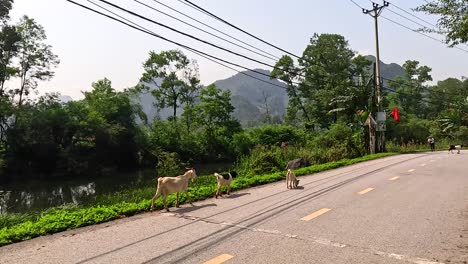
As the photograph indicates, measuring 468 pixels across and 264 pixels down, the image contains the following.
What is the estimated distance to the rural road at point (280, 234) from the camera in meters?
6.07

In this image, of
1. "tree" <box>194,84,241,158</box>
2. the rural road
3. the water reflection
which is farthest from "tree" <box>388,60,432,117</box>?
the rural road

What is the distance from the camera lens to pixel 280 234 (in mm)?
7285

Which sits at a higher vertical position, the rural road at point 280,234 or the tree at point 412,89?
the tree at point 412,89

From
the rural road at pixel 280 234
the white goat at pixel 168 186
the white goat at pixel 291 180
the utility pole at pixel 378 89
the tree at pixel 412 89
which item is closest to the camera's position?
the rural road at pixel 280 234

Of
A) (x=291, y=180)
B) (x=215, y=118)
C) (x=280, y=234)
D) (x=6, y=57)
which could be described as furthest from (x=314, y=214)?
(x=215, y=118)

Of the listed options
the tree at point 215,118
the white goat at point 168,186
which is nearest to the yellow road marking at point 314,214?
the white goat at point 168,186

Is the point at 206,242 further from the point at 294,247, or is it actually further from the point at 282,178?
the point at 282,178

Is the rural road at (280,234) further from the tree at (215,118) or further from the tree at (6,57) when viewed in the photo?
the tree at (215,118)

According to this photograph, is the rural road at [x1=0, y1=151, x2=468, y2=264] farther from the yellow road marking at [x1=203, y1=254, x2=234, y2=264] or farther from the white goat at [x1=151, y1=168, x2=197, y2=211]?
the white goat at [x1=151, y1=168, x2=197, y2=211]

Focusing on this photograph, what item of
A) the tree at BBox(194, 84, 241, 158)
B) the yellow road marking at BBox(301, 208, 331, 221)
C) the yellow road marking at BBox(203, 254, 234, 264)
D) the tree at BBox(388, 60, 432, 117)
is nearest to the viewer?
the yellow road marking at BBox(203, 254, 234, 264)

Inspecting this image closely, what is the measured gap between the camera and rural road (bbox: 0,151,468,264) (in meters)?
6.07

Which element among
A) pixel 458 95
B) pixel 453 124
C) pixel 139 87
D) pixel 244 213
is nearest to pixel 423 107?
pixel 458 95

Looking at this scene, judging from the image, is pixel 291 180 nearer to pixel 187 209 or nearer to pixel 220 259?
pixel 187 209

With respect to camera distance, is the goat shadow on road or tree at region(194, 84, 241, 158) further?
tree at region(194, 84, 241, 158)
